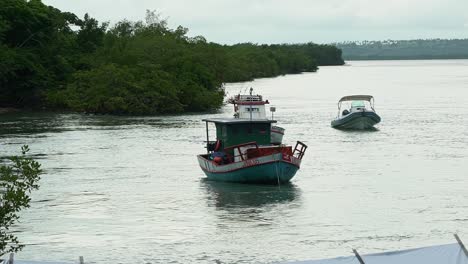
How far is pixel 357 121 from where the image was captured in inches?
2522

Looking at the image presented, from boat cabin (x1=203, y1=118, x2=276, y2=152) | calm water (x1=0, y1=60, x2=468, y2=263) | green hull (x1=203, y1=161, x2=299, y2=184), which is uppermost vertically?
boat cabin (x1=203, y1=118, x2=276, y2=152)

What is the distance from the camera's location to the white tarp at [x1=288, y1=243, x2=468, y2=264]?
12.8 m

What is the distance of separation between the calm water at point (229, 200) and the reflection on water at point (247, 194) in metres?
0.05

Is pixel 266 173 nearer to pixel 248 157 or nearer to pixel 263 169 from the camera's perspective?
pixel 263 169

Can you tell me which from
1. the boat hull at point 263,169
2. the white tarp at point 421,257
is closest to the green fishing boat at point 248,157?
the boat hull at point 263,169

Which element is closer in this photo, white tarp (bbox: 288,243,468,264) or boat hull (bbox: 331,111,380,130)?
white tarp (bbox: 288,243,468,264)

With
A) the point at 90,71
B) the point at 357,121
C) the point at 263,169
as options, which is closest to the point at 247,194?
the point at 263,169

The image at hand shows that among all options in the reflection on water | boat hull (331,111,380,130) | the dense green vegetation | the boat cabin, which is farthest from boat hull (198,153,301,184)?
the dense green vegetation

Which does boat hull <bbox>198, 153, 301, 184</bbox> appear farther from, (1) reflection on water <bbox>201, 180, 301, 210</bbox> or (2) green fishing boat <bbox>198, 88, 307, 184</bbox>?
(1) reflection on water <bbox>201, 180, 301, 210</bbox>

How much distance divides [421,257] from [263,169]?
76.2 feet

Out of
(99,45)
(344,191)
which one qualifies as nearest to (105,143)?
(344,191)

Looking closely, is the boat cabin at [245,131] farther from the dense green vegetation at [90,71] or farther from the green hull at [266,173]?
the dense green vegetation at [90,71]

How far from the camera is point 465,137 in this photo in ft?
187

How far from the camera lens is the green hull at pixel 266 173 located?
3612 cm
